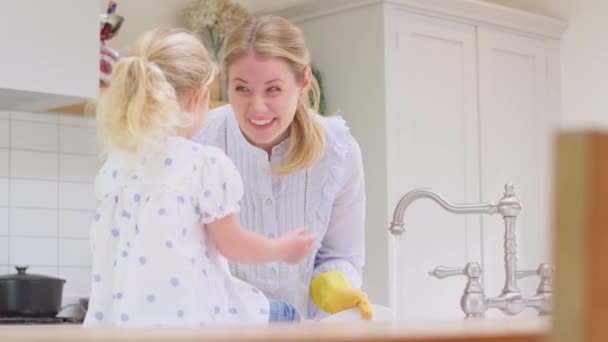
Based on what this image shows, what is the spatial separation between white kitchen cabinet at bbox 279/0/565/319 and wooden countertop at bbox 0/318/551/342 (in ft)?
10.9

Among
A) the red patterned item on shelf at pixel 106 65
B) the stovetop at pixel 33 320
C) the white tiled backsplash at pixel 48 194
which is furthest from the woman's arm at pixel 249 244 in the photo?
the white tiled backsplash at pixel 48 194

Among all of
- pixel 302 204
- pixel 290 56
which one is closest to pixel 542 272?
pixel 302 204

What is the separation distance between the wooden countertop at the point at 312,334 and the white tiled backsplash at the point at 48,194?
124 inches

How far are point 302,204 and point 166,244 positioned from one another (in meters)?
0.57

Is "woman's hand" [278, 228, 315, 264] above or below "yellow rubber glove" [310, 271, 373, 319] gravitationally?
above

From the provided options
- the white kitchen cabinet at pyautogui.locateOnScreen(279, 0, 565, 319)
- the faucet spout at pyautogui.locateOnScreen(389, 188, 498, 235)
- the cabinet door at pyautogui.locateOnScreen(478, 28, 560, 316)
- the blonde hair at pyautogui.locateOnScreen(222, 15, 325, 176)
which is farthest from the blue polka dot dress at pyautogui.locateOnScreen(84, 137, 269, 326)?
the cabinet door at pyautogui.locateOnScreen(478, 28, 560, 316)

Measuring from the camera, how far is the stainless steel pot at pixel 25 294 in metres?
3.39

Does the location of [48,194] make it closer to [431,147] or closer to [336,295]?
[431,147]

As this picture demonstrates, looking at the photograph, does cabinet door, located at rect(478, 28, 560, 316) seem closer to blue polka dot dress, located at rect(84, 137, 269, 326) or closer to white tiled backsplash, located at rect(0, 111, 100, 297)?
white tiled backsplash, located at rect(0, 111, 100, 297)

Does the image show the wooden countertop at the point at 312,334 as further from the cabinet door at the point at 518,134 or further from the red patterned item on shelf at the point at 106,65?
the cabinet door at the point at 518,134

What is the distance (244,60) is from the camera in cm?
225

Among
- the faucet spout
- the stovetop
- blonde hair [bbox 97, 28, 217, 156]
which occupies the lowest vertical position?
the stovetop

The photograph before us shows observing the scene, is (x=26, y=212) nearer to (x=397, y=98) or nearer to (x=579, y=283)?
(x=397, y=98)

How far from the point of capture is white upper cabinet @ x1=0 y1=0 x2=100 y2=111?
339 cm
